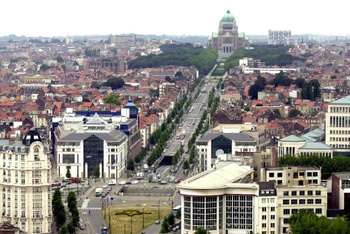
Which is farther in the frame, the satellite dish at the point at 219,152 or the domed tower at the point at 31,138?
the satellite dish at the point at 219,152

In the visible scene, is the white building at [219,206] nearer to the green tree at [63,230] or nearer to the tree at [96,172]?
the green tree at [63,230]

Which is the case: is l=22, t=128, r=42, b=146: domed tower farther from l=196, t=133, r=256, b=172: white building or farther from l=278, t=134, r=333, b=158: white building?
l=196, t=133, r=256, b=172: white building

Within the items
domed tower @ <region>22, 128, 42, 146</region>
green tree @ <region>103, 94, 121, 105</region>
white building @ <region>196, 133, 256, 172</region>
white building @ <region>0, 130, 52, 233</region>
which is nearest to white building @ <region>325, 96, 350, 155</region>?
white building @ <region>196, 133, 256, 172</region>

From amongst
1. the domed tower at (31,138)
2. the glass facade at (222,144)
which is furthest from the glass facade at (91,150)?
the domed tower at (31,138)

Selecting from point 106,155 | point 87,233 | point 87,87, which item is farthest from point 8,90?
point 87,233

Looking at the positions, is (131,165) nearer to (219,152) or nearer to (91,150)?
(91,150)
